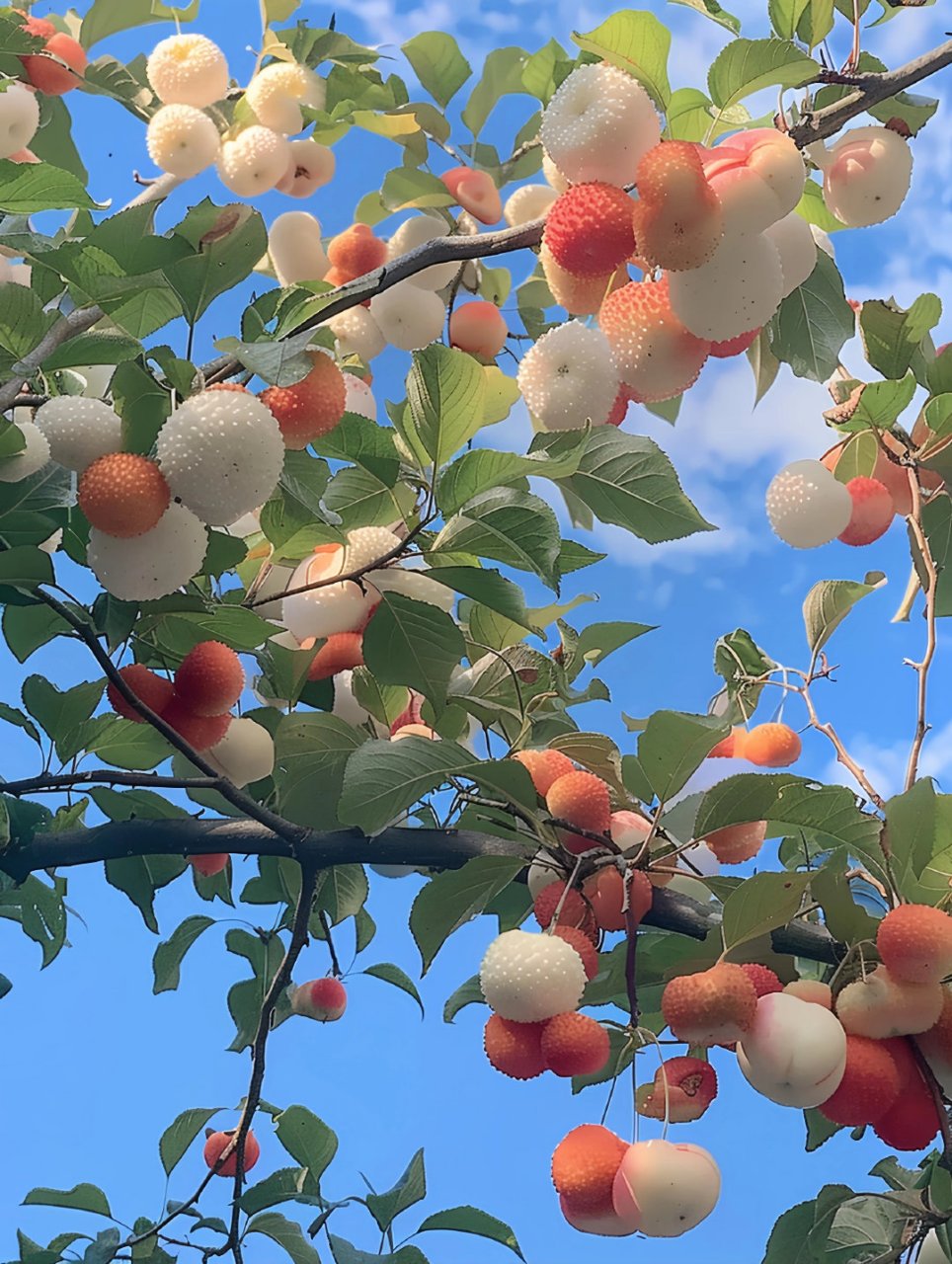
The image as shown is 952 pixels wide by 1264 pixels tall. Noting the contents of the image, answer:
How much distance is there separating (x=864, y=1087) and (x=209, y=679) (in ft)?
1.75

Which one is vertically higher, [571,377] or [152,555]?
[571,377]

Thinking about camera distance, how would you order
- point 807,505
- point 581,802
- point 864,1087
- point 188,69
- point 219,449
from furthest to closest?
point 188,69, point 807,505, point 581,802, point 864,1087, point 219,449

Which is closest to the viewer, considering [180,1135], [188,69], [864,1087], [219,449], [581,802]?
[219,449]

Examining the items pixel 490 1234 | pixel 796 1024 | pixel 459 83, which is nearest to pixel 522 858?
pixel 796 1024

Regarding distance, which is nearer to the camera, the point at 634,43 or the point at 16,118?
the point at 634,43

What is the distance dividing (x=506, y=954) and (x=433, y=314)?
0.69 metres

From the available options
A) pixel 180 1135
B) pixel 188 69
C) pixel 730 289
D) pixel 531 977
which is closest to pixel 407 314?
pixel 188 69

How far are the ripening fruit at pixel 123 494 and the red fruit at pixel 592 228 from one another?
11.6 inches

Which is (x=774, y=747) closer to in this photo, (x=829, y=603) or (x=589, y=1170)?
(x=829, y=603)

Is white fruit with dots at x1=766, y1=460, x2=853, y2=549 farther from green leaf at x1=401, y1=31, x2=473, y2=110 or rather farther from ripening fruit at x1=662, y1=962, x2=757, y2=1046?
green leaf at x1=401, y1=31, x2=473, y2=110

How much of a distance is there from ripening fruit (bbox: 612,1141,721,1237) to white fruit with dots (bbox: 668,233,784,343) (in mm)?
499

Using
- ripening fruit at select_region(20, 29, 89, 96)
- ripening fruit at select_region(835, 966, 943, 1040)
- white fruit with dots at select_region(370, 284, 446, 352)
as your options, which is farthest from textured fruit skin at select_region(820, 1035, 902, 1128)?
ripening fruit at select_region(20, 29, 89, 96)

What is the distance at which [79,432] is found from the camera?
744mm

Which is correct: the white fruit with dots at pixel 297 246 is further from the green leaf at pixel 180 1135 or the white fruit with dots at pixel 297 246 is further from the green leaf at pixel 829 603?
the green leaf at pixel 180 1135
